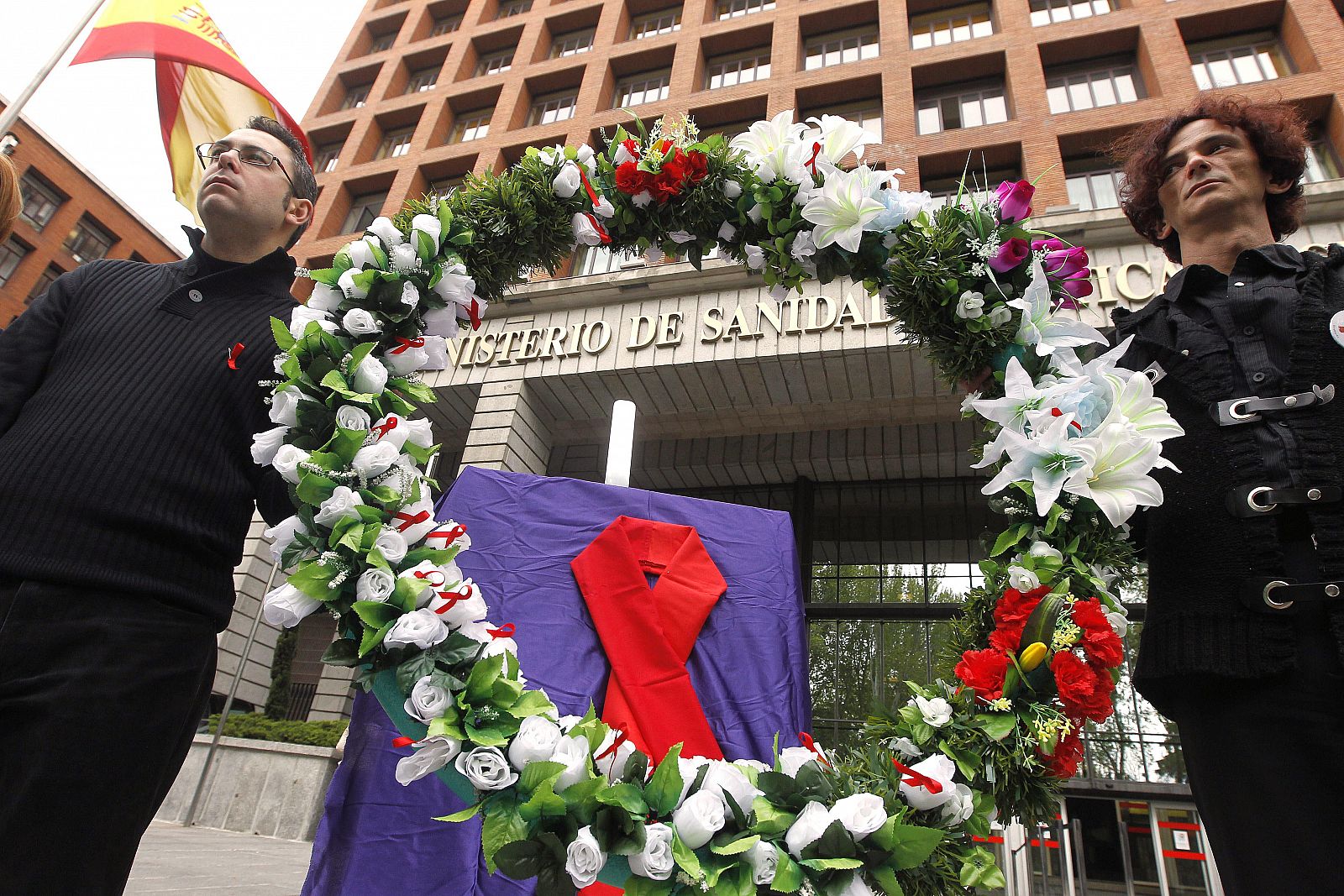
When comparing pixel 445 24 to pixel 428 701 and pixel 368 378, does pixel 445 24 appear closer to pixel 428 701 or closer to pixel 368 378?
pixel 368 378

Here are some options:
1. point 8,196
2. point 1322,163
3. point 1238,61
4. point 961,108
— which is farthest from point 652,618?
point 1238,61

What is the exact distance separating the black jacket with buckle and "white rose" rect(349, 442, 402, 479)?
6.39 ft

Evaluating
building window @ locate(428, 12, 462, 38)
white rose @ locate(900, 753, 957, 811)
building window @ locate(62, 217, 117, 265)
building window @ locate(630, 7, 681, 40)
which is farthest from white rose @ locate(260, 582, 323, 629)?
building window @ locate(62, 217, 117, 265)

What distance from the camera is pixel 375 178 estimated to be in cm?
1766

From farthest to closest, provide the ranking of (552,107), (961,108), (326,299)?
(552,107)
(961,108)
(326,299)

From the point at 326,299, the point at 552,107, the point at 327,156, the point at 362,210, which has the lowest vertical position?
the point at 326,299

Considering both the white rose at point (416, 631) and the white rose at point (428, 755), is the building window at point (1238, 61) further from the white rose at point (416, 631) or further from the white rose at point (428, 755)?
the white rose at point (428, 755)

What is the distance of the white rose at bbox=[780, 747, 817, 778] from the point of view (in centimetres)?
169

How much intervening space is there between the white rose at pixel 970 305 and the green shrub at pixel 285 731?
29.9 feet

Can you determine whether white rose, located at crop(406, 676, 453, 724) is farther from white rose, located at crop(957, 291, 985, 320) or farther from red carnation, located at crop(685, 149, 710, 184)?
red carnation, located at crop(685, 149, 710, 184)

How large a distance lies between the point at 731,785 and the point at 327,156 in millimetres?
22140

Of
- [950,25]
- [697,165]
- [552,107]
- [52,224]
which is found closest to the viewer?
[697,165]

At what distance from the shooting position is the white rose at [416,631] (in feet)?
5.35

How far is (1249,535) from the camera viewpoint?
173 centimetres
